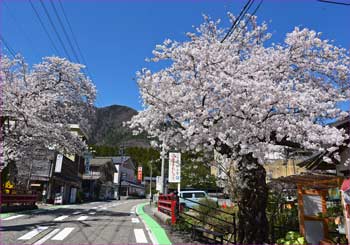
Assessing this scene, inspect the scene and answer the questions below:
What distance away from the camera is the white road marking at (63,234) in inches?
349

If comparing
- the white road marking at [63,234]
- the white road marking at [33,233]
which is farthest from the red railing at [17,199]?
the white road marking at [63,234]

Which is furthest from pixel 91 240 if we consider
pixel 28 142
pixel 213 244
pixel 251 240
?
pixel 28 142

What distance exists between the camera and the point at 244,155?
7.83m

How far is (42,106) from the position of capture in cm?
1628

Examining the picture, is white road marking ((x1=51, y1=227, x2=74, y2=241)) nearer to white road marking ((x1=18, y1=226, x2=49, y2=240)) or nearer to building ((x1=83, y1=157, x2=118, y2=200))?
white road marking ((x1=18, y1=226, x2=49, y2=240))

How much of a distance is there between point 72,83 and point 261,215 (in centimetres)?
1432

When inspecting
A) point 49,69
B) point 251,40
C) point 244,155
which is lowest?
point 244,155

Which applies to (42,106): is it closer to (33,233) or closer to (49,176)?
(33,233)

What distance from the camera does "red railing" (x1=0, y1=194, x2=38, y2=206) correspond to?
1576 cm

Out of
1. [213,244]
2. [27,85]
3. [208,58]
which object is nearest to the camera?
[208,58]

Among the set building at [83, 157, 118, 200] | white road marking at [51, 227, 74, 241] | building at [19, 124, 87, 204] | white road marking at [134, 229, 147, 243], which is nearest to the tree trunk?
white road marking at [134, 229, 147, 243]

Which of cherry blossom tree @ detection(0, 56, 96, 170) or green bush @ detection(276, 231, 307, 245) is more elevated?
cherry blossom tree @ detection(0, 56, 96, 170)

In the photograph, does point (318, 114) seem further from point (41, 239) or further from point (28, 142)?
point (28, 142)

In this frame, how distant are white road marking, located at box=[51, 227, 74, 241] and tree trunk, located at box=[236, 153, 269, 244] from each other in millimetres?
5364
